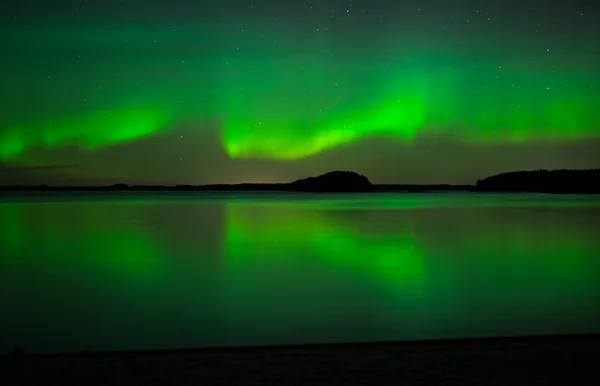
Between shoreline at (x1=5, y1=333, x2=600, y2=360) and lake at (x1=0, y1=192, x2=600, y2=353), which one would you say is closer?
shoreline at (x1=5, y1=333, x2=600, y2=360)

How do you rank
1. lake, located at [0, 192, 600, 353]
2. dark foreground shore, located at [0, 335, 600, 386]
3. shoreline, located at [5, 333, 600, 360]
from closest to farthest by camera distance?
dark foreground shore, located at [0, 335, 600, 386] < shoreline, located at [5, 333, 600, 360] < lake, located at [0, 192, 600, 353]

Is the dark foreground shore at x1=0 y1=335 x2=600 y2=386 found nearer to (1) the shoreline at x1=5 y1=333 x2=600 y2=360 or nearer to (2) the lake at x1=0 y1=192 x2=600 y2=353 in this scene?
(1) the shoreline at x1=5 y1=333 x2=600 y2=360

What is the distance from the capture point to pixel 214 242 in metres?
25.2

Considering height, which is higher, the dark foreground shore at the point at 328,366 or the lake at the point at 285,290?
the dark foreground shore at the point at 328,366

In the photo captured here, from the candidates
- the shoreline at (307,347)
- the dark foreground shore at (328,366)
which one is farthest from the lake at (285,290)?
the dark foreground shore at (328,366)

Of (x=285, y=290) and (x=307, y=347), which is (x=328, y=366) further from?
(x=285, y=290)

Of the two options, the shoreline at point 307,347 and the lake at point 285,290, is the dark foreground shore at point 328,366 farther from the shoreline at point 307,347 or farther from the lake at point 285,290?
the lake at point 285,290

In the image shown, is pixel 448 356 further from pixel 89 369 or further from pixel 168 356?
pixel 89 369

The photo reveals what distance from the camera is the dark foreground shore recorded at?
4398 millimetres

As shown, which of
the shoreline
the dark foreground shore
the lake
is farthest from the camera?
the lake

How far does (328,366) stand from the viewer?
470 centimetres

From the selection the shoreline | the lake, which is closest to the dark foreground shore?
the shoreline

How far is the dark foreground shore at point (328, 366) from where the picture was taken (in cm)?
440

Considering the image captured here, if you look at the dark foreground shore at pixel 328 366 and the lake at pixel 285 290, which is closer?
the dark foreground shore at pixel 328 366
